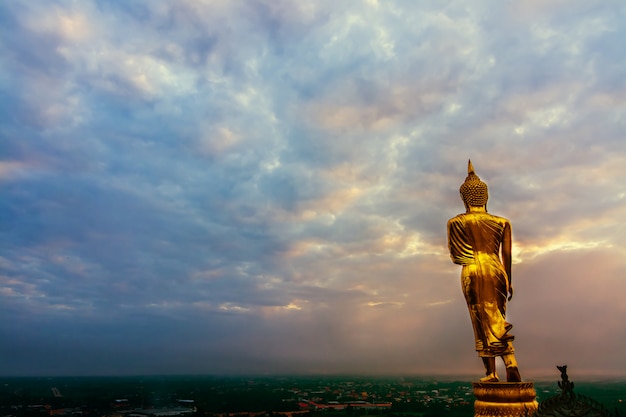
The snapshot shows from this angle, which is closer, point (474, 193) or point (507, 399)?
point (507, 399)

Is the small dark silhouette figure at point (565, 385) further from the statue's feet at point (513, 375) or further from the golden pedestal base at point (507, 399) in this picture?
the statue's feet at point (513, 375)

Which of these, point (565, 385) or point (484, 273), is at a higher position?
point (484, 273)

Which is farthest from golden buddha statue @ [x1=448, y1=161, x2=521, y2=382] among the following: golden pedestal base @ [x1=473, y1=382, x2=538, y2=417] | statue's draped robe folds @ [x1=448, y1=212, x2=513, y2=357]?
golden pedestal base @ [x1=473, y1=382, x2=538, y2=417]

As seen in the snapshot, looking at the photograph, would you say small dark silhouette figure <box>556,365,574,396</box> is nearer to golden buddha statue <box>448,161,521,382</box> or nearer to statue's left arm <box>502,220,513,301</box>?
golden buddha statue <box>448,161,521,382</box>

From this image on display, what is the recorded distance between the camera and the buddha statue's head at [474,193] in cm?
1065

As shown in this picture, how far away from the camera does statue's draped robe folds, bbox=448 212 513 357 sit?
9828 millimetres

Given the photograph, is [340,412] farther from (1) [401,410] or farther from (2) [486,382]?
(2) [486,382]

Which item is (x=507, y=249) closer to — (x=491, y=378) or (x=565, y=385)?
(x=491, y=378)

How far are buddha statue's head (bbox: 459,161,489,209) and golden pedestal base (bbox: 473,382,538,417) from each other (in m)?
3.29

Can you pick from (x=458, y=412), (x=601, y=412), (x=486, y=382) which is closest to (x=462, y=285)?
(x=486, y=382)

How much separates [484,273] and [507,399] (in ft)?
7.17

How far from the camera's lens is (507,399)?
8914 mm

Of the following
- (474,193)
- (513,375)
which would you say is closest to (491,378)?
(513,375)

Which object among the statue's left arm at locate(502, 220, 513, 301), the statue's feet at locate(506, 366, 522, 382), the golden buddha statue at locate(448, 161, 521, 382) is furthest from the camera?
the statue's left arm at locate(502, 220, 513, 301)
